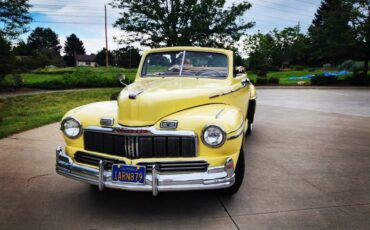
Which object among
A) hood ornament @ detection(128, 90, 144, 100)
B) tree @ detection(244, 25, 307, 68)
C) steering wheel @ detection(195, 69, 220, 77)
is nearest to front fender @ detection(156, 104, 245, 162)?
hood ornament @ detection(128, 90, 144, 100)

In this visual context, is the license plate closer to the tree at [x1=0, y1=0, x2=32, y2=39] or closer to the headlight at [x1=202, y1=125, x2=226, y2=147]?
the headlight at [x1=202, y1=125, x2=226, y2=147]

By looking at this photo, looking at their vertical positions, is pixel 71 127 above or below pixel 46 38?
below

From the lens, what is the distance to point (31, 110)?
11.6m

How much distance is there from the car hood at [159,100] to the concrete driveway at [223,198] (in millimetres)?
967

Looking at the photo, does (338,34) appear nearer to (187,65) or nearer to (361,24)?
(361,24)

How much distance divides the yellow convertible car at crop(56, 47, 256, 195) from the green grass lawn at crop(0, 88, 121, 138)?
4144 mm

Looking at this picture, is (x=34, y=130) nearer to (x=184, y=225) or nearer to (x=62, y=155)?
(x=62, y=155)

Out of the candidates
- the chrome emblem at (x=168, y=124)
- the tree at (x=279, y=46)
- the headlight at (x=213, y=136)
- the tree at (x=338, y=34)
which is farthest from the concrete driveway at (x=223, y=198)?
the tree at (x=279, y=46)

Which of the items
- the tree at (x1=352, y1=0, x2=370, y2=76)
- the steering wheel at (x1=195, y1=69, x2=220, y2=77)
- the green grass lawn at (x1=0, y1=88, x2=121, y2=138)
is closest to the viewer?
the steering wheel at (x1=195, y1=69, x2=220, y2=77)

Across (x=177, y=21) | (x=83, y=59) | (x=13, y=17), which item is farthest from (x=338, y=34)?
(x=83, y=59)

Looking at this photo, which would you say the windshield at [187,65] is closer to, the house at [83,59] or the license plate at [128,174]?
the license plate at [128,174]

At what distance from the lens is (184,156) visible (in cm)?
338

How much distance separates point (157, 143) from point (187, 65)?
1993 millimetres

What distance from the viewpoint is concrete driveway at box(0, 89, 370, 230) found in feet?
11.2
